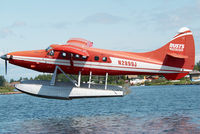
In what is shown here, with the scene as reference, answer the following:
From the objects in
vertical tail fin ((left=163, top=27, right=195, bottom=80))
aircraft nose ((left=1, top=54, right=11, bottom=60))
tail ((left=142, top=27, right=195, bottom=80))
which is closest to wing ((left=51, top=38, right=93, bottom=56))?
aircraft nose ((left=1, top=54, right=11, bottom=60))

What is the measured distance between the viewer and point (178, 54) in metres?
19.0

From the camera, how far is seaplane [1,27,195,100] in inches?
706

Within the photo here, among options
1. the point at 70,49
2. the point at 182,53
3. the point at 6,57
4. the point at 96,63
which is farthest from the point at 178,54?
the point at 6,57

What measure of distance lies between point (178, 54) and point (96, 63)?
572cm

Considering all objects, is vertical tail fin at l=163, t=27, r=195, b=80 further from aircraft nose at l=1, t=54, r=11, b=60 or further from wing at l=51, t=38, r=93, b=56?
aircraft nose at l=1, t=54, r=11, b=60

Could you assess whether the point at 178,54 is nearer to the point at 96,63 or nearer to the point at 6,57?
the point at 96,63

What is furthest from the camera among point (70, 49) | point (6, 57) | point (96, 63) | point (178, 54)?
point (178, 54)

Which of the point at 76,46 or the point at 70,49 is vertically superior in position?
the point at 76,46

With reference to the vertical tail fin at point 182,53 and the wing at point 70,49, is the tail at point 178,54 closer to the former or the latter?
the vertical tail fin at point 182,53

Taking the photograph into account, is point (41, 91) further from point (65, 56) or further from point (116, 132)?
point (116, 132)

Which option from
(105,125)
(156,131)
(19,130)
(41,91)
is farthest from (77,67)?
(156,131)

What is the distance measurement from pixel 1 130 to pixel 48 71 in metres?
4.88

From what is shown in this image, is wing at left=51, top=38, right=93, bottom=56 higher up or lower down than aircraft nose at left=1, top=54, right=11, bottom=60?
higher up

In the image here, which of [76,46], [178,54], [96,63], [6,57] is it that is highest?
[76,46]
